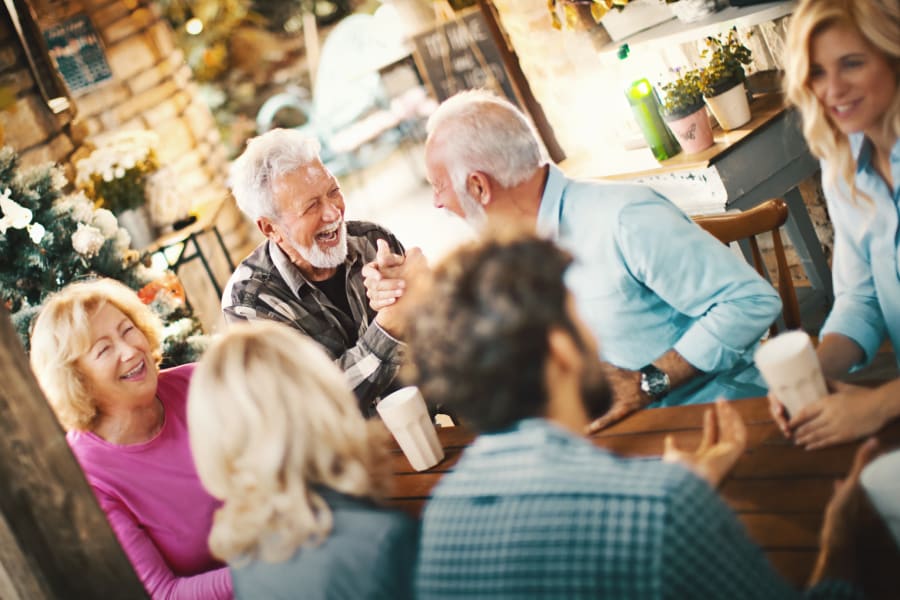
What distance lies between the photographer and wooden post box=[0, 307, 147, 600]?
1.61 m

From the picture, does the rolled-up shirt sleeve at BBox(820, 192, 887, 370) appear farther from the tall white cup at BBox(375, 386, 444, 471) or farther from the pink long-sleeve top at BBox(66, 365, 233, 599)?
the pink long-sleeve top at BBox(66, 365, 233, 599)

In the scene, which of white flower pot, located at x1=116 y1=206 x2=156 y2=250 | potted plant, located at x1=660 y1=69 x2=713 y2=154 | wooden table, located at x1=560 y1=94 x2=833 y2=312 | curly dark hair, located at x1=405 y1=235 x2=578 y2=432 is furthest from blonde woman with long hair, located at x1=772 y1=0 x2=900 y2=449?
white flower pot, located at x1=116 y1=206 x2=156 y2=250

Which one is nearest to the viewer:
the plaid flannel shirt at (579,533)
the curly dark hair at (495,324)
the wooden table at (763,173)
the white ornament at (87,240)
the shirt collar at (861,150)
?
the plaid flannel shirt at (579,533)

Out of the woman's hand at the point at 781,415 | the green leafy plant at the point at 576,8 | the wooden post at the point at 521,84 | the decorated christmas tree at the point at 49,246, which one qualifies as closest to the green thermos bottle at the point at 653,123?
the green leafy plant at the point at 576,8

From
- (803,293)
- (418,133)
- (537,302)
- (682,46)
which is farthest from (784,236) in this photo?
(418,133)

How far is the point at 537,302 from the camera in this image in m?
1.10

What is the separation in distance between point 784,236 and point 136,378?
7.45 ft

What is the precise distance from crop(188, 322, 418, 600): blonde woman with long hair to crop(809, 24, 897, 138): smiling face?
922mm

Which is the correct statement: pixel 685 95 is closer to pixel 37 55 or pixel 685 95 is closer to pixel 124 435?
pixel 124 435

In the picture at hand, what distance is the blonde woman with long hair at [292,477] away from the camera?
1.29 m

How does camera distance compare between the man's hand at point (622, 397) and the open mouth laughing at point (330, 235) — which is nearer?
the man's hand at point (622, 397)

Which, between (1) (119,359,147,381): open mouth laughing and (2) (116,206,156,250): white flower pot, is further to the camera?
(2) (116,206,156,250): white flower pot

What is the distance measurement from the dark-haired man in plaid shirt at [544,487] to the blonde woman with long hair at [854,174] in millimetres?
226

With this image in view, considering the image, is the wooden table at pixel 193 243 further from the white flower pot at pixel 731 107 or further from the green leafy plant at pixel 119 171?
the white flower pot at pixel 731 107
